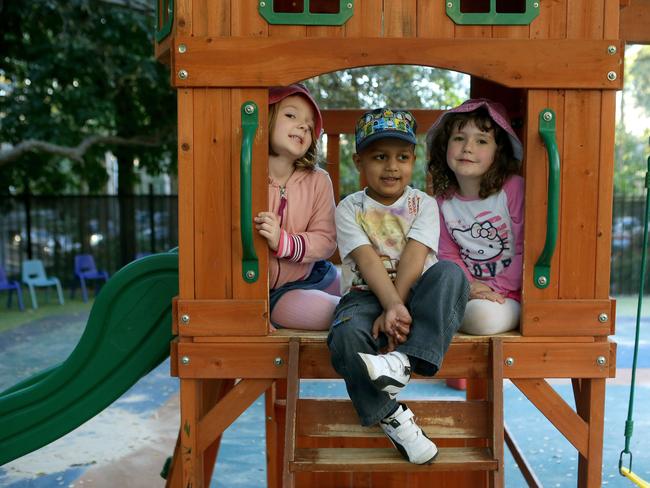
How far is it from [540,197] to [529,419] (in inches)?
144

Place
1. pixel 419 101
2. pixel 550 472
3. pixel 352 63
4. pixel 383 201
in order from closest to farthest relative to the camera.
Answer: pixel 352 63, pixel 383 201, pixel 550 472, pixel 419 101

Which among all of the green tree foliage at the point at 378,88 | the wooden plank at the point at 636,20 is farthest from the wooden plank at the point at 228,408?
the green tree foliage at the point at 378,88

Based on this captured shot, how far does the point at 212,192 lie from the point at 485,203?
3.42 feet

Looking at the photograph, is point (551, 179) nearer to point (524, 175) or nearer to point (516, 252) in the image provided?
point (524, 175)

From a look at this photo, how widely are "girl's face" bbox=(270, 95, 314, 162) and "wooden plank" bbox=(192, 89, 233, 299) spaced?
0.31 meters

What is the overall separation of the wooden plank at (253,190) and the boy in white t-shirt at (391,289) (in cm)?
30

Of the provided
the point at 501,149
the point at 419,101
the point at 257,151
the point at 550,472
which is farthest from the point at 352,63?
the point at 419,101

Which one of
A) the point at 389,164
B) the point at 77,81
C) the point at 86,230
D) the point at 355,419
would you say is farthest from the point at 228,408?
the point at 86,230

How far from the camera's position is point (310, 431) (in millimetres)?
2402

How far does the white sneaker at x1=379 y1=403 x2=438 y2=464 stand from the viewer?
225cm

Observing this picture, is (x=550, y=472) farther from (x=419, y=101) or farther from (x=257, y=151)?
(x=419, y=101)

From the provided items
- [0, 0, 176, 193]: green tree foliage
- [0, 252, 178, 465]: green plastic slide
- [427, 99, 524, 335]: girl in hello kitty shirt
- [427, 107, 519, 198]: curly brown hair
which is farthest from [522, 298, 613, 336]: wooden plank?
[0, 0, 176, 193]: green tree foliage

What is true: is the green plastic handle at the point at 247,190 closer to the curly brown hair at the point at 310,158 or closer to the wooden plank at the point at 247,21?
the wooden plank at the point at 247,21

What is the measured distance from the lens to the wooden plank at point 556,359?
244cm
